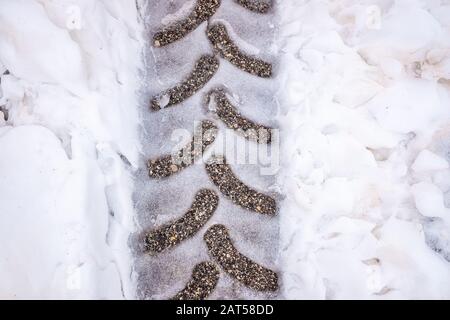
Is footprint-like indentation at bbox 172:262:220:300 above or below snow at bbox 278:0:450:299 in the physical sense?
below

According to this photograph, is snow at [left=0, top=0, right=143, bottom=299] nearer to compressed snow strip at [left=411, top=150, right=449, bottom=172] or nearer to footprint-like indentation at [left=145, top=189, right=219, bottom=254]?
footprint-like indentation at [left=145, top=189, right=219, bottom=254]

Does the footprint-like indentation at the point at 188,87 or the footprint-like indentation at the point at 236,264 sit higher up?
the footprint-like indentation at the point at 188,87

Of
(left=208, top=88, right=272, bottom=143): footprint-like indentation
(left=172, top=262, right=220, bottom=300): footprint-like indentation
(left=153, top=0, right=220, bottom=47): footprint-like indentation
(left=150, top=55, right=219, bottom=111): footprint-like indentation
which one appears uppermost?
(left=153, top=0, right=220, bottom=47): footprint-like indentation

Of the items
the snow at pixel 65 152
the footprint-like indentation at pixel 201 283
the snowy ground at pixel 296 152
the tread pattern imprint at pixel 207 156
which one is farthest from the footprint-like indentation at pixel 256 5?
the footprint-like indentation at pixel 201 283

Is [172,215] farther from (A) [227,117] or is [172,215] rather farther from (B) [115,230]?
(A) [227,117]

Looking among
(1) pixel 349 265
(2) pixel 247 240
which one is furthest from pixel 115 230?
(1) pixel 349 265

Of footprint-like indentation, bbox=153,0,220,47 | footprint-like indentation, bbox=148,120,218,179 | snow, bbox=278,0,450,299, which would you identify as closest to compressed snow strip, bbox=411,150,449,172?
snow, bbox=278,0,450,299

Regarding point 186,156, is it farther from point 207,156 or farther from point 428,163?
point 428,163

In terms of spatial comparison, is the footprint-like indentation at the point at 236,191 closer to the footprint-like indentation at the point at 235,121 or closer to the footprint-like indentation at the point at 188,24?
the footprint-like indentation at the point at 235,121

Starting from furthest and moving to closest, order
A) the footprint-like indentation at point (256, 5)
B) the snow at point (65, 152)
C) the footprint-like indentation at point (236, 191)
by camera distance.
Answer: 1. the footprint-like indentation at point (256, 5)
2. the footprint-like indentation at point (236, 191)
3. the snow at point (65, 152)
